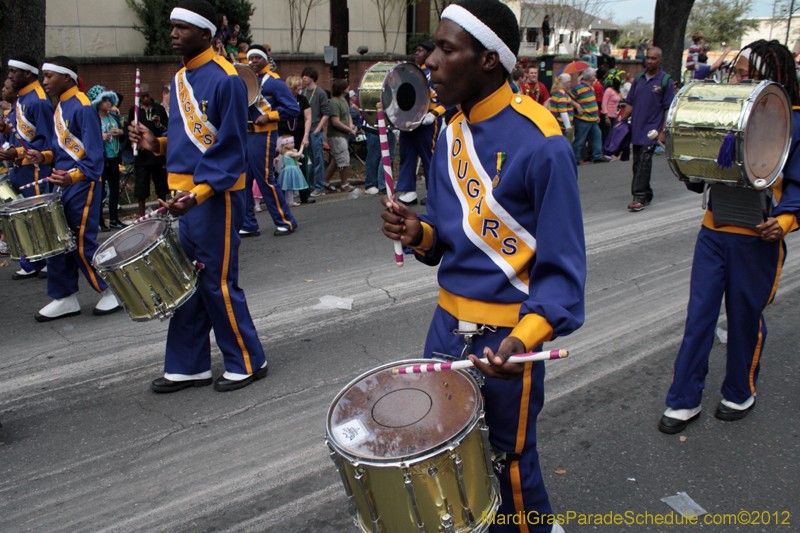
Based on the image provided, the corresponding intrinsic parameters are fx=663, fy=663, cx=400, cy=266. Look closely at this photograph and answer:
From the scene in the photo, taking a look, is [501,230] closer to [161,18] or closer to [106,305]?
[106,305]

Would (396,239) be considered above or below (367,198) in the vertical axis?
above

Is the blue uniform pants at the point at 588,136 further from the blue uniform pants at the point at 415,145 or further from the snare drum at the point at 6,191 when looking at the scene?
the snare drum at the point at 6,191

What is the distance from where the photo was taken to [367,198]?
10977 millimetres

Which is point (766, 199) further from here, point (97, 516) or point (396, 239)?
point (97, 516)

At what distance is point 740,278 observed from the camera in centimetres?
362

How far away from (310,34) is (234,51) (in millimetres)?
11844

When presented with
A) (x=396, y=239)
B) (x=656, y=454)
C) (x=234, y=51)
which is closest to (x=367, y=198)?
(x=234, y=51)

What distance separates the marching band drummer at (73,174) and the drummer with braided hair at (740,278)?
15.3 ft

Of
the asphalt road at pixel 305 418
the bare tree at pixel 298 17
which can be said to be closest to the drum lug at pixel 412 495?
the asphalt road at pixel 305 418

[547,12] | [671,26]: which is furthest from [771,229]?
[547,12]

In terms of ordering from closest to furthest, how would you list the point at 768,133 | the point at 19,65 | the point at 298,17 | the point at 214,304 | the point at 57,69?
the point at 768,133 → the point at 214,304 → the point at 57,69 → the point at 19,65 → the point at 298,17

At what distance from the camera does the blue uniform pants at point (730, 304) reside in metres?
3.60

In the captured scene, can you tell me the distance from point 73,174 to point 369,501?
4501 mm

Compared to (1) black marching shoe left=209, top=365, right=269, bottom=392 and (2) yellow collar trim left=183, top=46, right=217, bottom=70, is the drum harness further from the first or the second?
(2) yellow collar trim left=183, top=46, right=217, bottom=70
